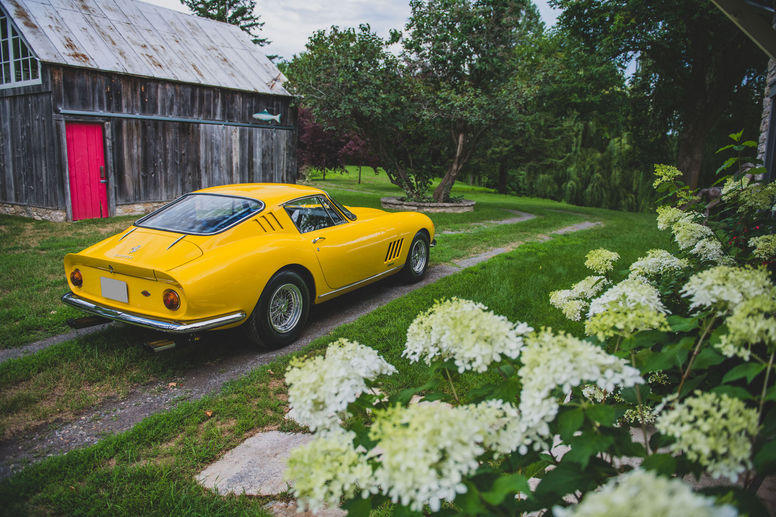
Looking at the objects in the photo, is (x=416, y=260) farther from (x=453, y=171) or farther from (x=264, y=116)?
(x=453, y=171)

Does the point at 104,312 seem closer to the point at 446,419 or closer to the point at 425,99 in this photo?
the point at 446,419

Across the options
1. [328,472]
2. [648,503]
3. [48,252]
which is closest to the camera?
[648,503]

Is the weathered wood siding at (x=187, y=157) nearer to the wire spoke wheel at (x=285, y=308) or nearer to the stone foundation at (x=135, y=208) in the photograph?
the stone foundation at (x=135, y=208)

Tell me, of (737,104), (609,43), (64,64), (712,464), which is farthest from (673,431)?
(737,104)

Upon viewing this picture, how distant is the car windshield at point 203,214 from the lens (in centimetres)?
427

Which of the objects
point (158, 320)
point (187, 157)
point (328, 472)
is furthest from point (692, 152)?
point (328, 472)

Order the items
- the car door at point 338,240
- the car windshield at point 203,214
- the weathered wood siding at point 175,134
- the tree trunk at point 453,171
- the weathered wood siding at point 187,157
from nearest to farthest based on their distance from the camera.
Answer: the car windshield at point 203,214
the car door at point 338,240
the weathered wood siding at point 175,134
the weathered wood siding at point 187,157
the tree trunk at point 453,171

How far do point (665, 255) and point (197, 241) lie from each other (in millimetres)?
3566

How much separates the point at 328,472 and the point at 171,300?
2.92 m

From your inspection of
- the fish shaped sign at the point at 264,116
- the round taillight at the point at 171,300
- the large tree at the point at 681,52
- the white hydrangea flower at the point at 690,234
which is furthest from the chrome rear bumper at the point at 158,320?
the large tree at the point at 681,52

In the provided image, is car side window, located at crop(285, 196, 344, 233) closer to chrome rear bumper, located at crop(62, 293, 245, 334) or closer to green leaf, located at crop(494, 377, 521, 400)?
chrome rear bumper, located at crop(62, 293, 245, 334)

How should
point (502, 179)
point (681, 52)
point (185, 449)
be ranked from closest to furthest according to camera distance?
point (185, 449) < point (681, 52) < point (502, 179)

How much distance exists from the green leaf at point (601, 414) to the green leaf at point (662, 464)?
13 cm

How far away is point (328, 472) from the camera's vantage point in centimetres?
119
